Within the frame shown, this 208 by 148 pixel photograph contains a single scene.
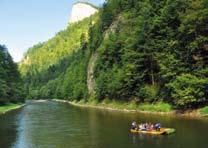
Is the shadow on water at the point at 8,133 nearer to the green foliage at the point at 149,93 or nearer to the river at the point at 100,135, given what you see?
the river at the point at 100,135

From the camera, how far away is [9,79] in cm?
15425

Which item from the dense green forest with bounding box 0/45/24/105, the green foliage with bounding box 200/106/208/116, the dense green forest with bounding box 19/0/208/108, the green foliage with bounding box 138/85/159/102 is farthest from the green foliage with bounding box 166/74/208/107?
the dense green forest with bounding box 0/45/24/105

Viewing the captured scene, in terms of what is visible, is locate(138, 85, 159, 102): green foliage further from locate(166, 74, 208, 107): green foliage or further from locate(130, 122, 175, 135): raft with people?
locate(130, 122, 175, 135): raft with people

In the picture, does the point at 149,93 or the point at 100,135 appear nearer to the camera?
the point at 100,135

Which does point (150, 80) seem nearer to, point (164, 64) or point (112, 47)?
point (164, 64)

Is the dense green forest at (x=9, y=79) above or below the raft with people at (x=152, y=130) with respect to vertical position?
above

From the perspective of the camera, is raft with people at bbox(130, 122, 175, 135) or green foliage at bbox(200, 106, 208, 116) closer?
raft with people at bbox(130, 122, 175, 135)

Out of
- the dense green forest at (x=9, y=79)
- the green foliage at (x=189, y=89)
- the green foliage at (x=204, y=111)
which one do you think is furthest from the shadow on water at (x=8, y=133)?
the dense green forest at (x=9, y=79)

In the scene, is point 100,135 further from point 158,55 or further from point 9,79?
point 9,79

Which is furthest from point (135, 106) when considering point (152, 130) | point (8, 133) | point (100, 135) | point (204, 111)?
point (100, 135)

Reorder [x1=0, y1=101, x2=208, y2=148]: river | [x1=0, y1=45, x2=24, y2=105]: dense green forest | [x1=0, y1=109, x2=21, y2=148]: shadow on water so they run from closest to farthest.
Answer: [x1=0, y1=101, x2=208, y2=148]: river, [x1=0, y1=109, x2=21, y2=148]: shadow on water, [x1=0, y1=45, x2=24, y2=105]: dense green forest

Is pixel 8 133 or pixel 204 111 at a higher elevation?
pixel 204 111

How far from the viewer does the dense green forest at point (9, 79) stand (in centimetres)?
13614

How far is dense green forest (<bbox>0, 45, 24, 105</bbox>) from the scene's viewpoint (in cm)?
13614
